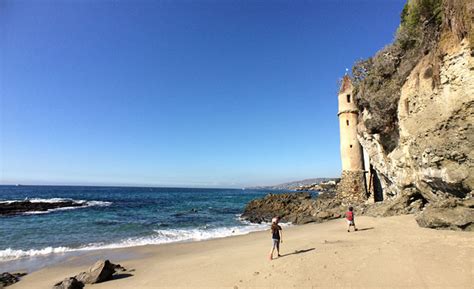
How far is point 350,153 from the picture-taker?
1028 inches

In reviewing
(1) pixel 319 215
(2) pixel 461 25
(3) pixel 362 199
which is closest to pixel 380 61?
(2) pixel 461 25

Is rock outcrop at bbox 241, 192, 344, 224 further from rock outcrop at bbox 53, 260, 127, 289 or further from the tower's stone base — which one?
rock outcrop at bbox 53, 260, 127, 289

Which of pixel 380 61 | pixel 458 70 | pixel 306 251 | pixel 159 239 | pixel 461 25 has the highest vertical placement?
pixel 380 61

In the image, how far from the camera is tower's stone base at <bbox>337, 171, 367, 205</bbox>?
25.6 meters

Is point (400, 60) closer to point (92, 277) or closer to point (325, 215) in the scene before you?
point (325, 215)

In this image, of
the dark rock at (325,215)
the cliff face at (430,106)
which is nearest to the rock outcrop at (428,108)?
the cliff face at (430,106)

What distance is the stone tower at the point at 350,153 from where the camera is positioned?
1011 inches

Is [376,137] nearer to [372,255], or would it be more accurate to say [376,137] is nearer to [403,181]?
[403,181]

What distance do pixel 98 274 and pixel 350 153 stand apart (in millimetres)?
23697

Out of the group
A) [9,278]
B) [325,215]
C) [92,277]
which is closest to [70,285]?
[92,277]

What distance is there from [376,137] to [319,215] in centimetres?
743

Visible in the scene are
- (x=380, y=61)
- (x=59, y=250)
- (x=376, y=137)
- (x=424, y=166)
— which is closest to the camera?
(x=424, y=166)

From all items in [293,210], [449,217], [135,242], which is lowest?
[135,242]

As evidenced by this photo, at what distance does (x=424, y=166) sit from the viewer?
489 inches
